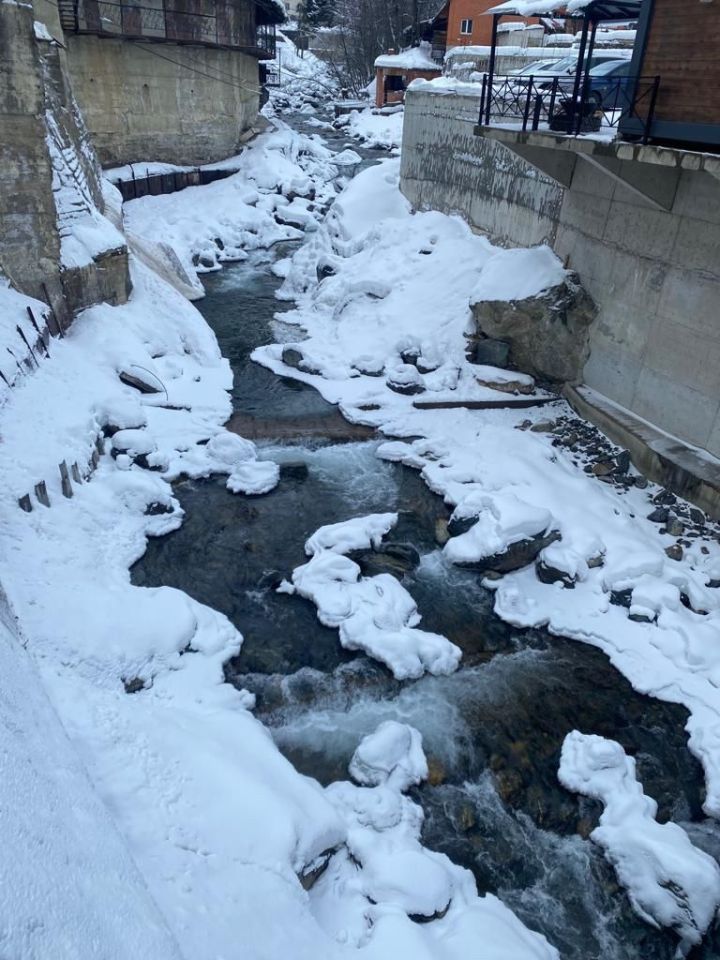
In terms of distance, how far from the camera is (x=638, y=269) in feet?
35.4

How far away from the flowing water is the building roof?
280 inches

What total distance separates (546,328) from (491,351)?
1.12 m

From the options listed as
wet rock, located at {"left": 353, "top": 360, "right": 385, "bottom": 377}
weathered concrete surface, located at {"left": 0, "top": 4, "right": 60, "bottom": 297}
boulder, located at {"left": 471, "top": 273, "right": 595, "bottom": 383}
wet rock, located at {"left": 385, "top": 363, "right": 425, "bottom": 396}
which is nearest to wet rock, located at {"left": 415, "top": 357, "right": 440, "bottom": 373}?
wet rock, located at {"left": 385, "top": 363, "right": 425, "bottom": 396}

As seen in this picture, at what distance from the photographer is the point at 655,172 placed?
983 cm

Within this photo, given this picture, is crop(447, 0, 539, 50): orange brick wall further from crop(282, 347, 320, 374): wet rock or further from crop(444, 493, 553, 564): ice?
crop(444, 493, 553, 564): ice

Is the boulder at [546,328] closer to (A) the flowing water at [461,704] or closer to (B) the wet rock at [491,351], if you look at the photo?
(B) the wet rock at [491,351]

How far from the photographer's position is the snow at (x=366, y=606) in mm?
7680

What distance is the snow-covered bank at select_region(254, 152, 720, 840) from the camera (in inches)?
317

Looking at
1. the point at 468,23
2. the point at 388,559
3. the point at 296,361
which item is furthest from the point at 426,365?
the point at 468,23

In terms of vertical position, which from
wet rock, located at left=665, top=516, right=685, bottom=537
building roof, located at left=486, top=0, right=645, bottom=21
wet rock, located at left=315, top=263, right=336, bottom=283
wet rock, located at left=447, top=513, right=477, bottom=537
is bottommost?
wet rock, located at left=447, top=513, right=477, bottom=537

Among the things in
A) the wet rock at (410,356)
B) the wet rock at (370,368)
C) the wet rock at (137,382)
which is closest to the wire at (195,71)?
the wet rock at (370,368)

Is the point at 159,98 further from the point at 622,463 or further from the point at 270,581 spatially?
the point at 270,581

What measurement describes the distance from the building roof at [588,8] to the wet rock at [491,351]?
5.16m

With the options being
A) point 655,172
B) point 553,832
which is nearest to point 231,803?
point 553,832
